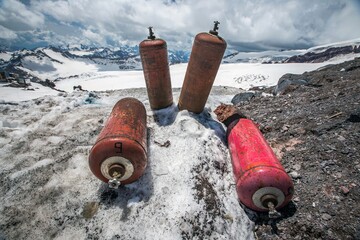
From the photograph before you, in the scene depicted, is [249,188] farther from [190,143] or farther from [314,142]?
[314,142]

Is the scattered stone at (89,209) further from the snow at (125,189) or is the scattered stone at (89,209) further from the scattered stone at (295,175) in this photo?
the scattered stone at (295,175)

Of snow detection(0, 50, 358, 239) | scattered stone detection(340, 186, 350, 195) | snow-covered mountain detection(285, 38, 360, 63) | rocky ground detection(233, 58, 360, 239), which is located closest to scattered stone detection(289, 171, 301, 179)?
rocky ground detection(233, 58, 360, 239)

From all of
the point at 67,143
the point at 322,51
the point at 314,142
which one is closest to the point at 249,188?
the point at 314,142

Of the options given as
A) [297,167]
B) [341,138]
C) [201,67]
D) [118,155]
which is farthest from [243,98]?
[118,155]

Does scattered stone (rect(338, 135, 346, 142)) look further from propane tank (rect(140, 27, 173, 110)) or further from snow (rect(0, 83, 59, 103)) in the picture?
snow (rect(0, 83, 59, 103))

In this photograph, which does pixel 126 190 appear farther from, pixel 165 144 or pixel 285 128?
pixel 285 128

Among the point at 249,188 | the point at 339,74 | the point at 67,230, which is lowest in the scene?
the point at 67,230

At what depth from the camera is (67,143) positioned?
507 cm

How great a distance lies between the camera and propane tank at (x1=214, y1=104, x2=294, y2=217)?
3.25 metres

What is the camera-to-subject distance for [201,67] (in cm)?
489

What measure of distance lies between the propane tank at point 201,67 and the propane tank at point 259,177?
1685mm

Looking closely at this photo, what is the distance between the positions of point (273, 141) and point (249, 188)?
92.0 inches

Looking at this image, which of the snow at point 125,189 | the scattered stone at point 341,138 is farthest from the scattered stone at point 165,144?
the scattered stone at point 341,138

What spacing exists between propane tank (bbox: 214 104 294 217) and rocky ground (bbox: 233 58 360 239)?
0.38 m
